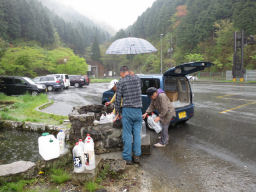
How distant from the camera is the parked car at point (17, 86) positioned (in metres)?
13.5

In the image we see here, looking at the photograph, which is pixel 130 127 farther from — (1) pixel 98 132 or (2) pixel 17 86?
(2) pixel 17 86

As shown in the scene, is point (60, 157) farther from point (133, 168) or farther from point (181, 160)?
point (181, 160)

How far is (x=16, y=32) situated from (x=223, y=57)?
53220 mm

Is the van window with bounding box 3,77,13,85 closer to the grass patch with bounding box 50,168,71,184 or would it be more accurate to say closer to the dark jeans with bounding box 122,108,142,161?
the grass patch with bounding box 50,168,71,184

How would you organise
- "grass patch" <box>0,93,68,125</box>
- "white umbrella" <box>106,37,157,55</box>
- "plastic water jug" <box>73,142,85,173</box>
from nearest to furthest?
"plastic water jug" <box>73,142,85,173</box>, "grass patch" <box>0,93,68,125</box>, "white umbrella" <box>106,37,157,55</box>

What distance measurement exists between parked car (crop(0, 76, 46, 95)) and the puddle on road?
8.46 m

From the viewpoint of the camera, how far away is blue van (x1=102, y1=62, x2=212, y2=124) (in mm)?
5359

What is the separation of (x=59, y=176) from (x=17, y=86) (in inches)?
505

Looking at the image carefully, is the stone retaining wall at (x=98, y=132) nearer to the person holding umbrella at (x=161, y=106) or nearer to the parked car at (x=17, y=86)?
the person holding umbrella at (x=161, y=106)

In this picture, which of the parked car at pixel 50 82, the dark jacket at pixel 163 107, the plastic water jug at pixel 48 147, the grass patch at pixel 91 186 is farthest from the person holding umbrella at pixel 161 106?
the parked car at pixel 50 82

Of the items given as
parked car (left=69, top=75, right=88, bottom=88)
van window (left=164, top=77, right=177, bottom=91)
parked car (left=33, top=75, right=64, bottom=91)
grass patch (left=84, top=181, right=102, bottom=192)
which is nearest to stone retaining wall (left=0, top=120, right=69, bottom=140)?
grass patch (left=84, top=181, right=102, bottom=192)

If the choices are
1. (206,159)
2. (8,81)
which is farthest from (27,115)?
(8,81)

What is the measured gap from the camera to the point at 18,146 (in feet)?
16.0

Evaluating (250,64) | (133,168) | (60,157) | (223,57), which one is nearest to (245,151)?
(133,168)
